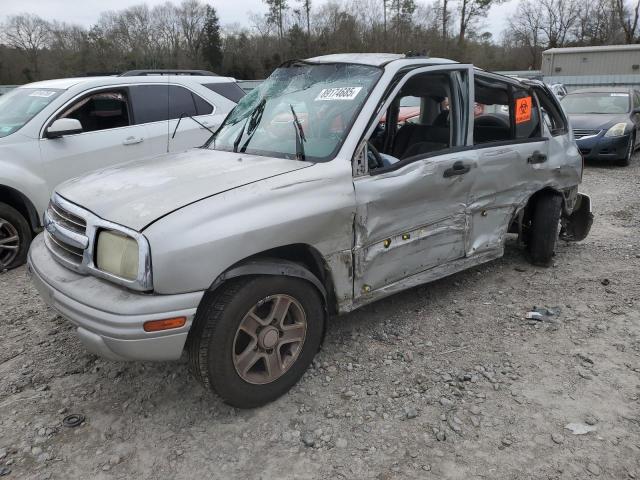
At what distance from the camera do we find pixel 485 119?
4.43m

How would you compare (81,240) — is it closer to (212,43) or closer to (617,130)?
(617,130)

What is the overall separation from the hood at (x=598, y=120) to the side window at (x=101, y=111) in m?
8.73

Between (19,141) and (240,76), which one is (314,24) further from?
(19,141)

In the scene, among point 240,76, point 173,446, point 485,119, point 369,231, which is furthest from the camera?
point 240,76

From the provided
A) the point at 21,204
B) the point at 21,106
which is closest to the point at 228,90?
the point at 21,106

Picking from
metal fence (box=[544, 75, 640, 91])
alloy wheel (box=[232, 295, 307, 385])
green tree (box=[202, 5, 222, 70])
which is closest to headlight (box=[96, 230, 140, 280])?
alloy wheel (box=[232, 295, 307, 385])

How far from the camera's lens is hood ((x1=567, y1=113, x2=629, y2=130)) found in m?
10.4

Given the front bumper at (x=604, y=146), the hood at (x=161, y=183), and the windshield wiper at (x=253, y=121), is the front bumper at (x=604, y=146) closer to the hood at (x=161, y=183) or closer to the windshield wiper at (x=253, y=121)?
the windshield wiper at (x=253, y=121)

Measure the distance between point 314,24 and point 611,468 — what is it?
5103 cm

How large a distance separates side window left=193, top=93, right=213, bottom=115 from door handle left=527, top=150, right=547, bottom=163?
3829 mm

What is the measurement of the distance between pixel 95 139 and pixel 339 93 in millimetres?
3264

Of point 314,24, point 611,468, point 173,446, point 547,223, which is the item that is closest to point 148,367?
point 173,446

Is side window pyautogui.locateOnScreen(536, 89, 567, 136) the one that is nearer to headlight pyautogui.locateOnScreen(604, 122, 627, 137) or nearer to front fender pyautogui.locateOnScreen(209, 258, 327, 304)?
front fender pyautogui.locateOnScreen(209, 258, 327, 304)

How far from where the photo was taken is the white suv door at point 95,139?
5.10m
